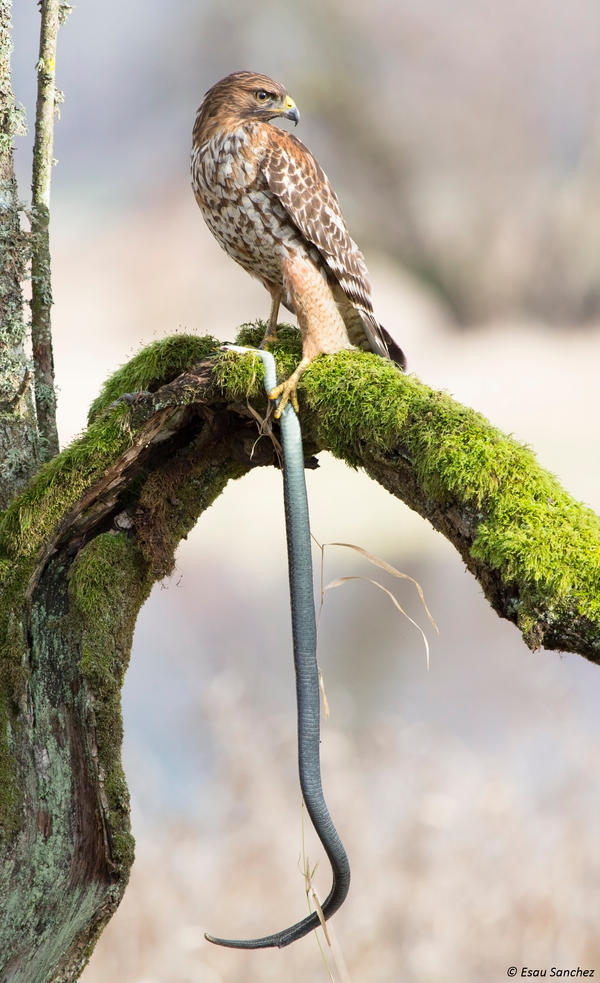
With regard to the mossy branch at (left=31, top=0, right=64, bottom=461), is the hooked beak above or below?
above

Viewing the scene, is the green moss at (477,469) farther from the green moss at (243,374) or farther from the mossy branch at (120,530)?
the green moss at (243,374)

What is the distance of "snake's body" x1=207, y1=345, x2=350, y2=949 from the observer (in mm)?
2557

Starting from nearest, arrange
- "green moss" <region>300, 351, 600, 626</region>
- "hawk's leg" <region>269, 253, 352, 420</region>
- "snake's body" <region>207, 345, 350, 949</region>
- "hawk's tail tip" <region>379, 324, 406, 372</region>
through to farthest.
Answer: "green moss" <region>300, 351, 600, 626</region>, "snake's body" <region>207, 345, 350, 949</region>, "hawk's leg" <region>269, 253, 352, 420</region>, "hawk's tail tip" <region>379, 324, 406, 372</region>

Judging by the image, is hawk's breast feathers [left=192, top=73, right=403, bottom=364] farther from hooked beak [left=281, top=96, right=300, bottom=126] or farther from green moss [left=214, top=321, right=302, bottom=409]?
green moss [left=214, top=321, right=302, bottom=409]

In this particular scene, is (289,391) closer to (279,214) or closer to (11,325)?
(279,214)

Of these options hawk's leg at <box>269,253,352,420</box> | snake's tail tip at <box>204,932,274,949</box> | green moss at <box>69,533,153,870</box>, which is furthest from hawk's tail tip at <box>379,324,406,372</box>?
snake's tail tip at <box>204,932,274,949</box>

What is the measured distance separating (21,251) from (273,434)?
1.25 m

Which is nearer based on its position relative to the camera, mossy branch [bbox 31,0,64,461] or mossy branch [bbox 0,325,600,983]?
mossy branch [bbox 0,325,600,983]

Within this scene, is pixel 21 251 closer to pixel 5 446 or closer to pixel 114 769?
pixel 5 446

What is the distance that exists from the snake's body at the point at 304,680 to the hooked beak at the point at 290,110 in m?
1.12

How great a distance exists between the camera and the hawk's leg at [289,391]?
114 inches

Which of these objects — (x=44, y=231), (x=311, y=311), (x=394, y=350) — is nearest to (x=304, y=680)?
(x=311, y=311)

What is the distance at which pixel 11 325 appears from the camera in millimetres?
3268

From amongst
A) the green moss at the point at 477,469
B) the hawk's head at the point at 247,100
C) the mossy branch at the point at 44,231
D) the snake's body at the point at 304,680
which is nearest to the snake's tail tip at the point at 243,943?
the snake's body at the point at 304,680
